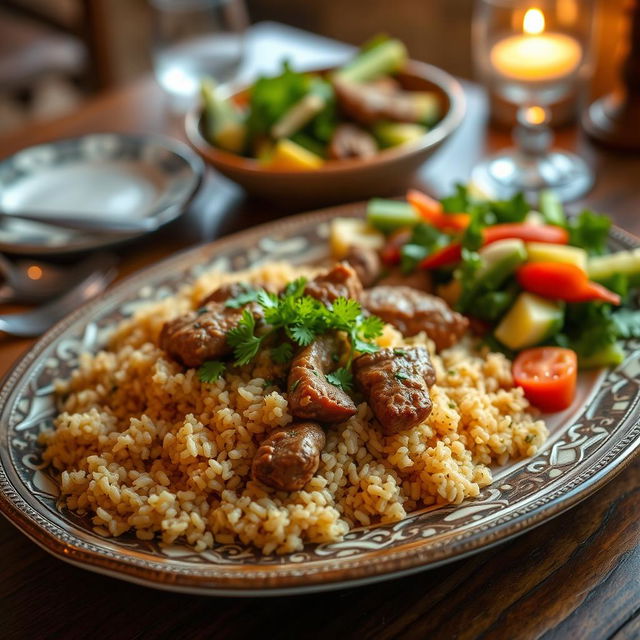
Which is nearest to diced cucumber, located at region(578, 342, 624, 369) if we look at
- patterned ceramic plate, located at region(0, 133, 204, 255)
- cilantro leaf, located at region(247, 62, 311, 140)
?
patterned ceramic plate, located at region(0, 133, 204, 255)

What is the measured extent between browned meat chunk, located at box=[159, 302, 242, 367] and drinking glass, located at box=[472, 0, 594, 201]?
1.62m

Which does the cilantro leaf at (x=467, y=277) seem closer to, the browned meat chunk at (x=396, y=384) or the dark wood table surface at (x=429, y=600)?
the browned meat chunk at (x=396, y=384)

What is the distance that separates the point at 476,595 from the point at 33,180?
2.51 meters

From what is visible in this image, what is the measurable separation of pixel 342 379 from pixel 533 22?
2.04m

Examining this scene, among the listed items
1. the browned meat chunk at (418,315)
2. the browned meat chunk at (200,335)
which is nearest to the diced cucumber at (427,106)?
the browned meat chunk at (418,315)

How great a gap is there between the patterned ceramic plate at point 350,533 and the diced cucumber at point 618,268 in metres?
0.24

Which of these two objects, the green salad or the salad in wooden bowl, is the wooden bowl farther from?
the green salad

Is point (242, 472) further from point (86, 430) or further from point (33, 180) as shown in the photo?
point (33, 180)

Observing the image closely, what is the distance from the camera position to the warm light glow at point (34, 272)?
291cm

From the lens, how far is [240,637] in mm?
1719

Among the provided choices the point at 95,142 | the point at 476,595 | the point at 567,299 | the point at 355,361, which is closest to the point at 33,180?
the point at 95,142

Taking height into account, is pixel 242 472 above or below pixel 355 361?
below

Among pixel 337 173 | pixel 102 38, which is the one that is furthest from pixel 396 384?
pixel 102 38

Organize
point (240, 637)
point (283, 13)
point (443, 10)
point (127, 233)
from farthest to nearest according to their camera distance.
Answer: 1. point (283, 13)
2. point (443, 10)
3. point (127, 233)
4. point (240, 637)
